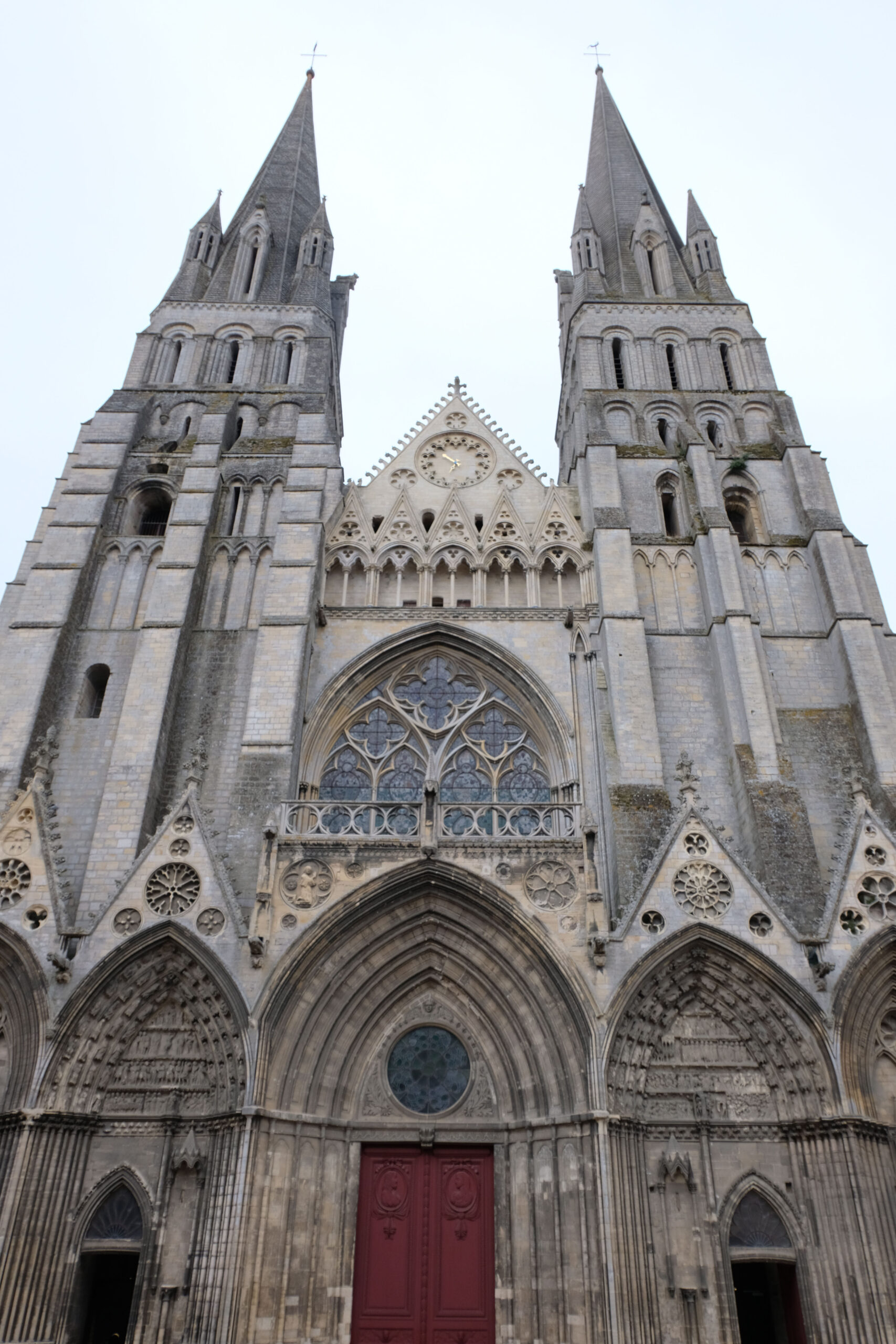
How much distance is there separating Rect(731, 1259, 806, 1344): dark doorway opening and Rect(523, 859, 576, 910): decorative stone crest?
4.76 meters

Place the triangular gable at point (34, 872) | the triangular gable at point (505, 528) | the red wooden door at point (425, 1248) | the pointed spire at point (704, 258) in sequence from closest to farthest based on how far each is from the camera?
the red wooden door at point (425, 1248) < the triangular gable at point (34, 872) < the triangular gable at point (505, 528) < the pointed spire at point (704, 258)

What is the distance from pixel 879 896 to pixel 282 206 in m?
25.5

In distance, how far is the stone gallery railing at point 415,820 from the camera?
42.3 ft

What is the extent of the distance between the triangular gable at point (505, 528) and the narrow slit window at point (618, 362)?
16.9 ft

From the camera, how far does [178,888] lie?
1246 centimetres

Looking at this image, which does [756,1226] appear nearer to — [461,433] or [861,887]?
[861,887]

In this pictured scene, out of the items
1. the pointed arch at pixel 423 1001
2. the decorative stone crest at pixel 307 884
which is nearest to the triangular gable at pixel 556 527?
the pointed arch at pixel 423 1001

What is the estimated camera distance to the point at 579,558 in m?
A: 18.3

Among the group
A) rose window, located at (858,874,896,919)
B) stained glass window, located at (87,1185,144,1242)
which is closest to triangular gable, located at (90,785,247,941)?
stained glass window, located at (87,1185,144,1242)

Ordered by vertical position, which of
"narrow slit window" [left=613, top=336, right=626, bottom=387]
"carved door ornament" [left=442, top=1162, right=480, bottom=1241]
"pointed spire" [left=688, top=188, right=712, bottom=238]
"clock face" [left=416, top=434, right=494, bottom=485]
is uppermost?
"pointed spire" [left=688, top=188, right=712, bottom=238]

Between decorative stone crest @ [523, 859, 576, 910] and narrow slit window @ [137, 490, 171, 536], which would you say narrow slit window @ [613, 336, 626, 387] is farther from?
decorative stone crest @ [523, 859, 576, 910]

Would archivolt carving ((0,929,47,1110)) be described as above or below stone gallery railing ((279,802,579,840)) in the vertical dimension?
below

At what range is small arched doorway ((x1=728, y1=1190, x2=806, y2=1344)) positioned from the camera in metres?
11.1

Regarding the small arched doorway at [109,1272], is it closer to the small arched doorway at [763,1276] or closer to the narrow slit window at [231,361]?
the small arched doorway at [763,1276]
